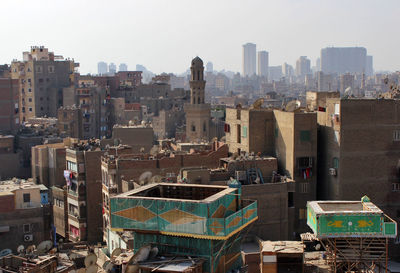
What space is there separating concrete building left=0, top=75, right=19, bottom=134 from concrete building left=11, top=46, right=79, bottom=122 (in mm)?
17913

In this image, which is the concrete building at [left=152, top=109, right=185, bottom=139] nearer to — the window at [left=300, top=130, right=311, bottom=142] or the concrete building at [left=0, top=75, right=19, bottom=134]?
the concrete building at [left=0, top=75, right=19, bottom=134]

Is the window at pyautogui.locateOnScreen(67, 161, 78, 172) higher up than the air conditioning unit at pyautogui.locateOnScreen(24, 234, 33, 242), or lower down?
higher up

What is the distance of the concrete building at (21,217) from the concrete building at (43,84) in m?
41.8

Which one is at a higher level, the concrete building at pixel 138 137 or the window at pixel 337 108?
the window at pixel 337 108

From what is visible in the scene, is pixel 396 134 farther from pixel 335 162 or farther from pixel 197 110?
pixel 197 110

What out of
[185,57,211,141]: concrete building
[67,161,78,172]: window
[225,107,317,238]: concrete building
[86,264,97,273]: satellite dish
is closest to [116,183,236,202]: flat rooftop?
[86,264,97,273]: satellite dish

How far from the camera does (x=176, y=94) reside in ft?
286

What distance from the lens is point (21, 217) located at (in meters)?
31.1

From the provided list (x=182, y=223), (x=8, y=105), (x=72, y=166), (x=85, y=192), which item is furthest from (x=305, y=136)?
(x=8, y=105)

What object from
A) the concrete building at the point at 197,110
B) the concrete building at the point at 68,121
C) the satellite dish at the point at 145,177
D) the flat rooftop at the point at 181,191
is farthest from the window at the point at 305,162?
the concrete building at the point at 68,121

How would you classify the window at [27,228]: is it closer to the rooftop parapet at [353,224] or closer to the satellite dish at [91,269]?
the satellite dish at [91,269]

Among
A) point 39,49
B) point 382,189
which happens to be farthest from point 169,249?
point 39,49

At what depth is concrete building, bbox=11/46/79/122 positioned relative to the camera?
236 feet

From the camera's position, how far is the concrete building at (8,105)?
52781 millimetres
